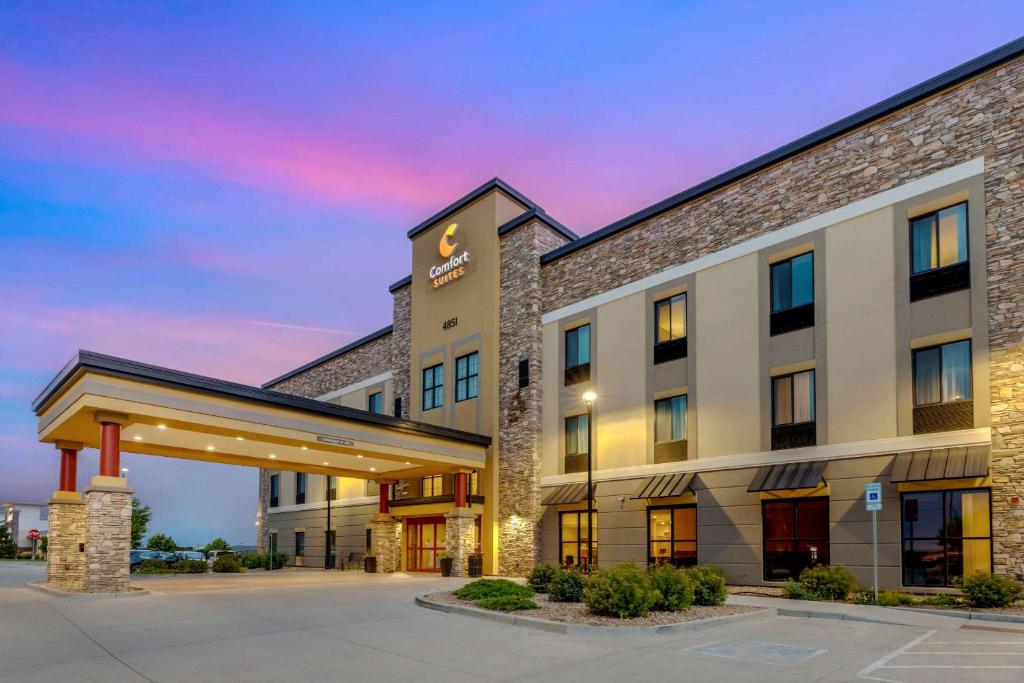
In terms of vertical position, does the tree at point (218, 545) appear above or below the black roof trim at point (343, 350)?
below

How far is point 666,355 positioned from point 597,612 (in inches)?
518

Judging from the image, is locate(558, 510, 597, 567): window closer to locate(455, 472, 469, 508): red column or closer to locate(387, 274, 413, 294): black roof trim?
locate(455, 472, 469, 508): red column

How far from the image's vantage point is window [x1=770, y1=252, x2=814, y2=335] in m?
23.0

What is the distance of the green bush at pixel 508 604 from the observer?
632 inches

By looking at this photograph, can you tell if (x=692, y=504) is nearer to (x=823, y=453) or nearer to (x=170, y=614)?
(x=823, y=453)

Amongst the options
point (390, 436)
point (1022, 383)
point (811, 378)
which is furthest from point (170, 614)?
point (1022, 383)

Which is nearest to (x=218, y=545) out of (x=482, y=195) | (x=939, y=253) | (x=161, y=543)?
(x=161, y=543)

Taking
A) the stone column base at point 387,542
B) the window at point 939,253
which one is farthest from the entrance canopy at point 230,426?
the window at point 939,253

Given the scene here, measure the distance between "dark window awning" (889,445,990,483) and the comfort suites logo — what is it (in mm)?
20993

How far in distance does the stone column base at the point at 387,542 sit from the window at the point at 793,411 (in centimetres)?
1932

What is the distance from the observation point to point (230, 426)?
2366 centimetres

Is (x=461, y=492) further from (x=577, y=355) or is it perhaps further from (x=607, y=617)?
(x=607, y=617)

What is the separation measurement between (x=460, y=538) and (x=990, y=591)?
1894 cm

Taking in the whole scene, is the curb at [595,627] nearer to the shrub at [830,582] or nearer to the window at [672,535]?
the shrub at [830,582]
